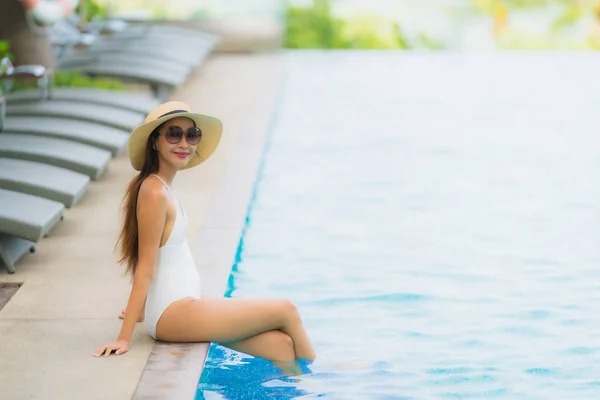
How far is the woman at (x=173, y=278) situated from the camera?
17.2 feet

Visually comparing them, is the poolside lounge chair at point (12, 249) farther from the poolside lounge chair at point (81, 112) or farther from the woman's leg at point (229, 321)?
the poolside lounge chair at point (81, 112)

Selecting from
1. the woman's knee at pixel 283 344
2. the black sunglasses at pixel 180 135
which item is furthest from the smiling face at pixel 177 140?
the woman's knee at pixel 283 344

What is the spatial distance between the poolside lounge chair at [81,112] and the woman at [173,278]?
4.80 m

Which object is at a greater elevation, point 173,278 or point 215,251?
point 173,278

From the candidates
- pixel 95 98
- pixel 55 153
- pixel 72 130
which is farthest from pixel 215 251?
pixel 95 98

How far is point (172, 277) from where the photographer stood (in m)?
5.37

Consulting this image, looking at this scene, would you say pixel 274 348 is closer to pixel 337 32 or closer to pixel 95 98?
pixel 95 98

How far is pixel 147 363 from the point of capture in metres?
5.21

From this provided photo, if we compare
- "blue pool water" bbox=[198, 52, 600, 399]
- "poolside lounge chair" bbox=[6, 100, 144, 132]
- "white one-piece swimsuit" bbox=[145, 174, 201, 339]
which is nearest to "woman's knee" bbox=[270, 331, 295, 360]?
"blue pool water" bbox=[198, 52, 600, 399]

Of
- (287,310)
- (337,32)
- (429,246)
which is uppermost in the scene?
(337,32)

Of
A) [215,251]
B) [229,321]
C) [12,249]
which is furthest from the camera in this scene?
[215,251]

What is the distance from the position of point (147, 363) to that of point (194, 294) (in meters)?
0.41

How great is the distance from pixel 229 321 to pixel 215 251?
2.09 meters

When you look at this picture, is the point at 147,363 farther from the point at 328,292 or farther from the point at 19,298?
the point at 328,292
